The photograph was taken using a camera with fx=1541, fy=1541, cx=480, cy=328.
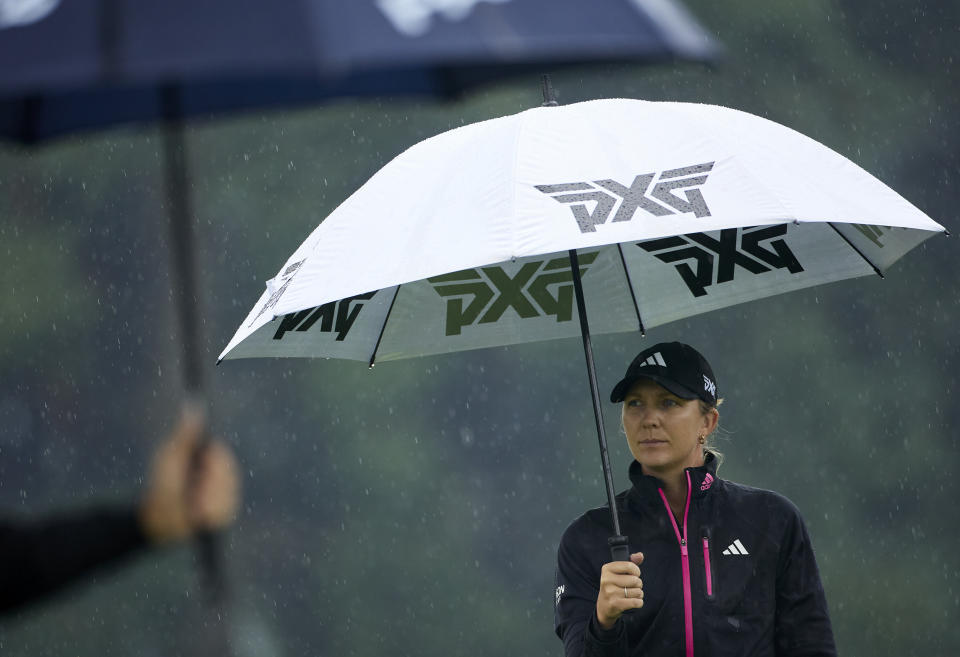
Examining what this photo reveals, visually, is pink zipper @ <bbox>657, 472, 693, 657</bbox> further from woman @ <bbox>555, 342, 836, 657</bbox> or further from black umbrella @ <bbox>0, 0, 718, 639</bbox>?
black umbrella @ <bbox>0, 0, 718, 639</bbox>

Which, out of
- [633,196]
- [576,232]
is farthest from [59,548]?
[633,196]

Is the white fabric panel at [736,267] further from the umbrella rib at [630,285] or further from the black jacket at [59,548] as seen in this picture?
the black jacket at [59,548]

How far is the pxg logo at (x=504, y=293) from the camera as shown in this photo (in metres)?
4.46

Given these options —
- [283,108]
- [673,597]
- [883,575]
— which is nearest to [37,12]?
[283,108]

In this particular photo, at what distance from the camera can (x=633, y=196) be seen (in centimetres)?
324

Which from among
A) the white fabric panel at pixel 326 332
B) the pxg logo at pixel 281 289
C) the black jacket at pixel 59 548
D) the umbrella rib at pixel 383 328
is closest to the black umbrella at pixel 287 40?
the black jacket at pixel 59 548

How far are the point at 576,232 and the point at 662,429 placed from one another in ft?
2.38

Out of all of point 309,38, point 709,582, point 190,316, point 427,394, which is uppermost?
point 427,394

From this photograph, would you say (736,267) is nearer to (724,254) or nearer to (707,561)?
(724,254)

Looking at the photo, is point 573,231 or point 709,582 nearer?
point 573,231

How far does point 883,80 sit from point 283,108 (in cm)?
1646

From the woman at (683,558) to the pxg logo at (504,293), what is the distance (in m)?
0.76

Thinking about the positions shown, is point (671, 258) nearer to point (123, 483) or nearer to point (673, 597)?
point (673, 597)

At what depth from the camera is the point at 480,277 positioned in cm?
446
